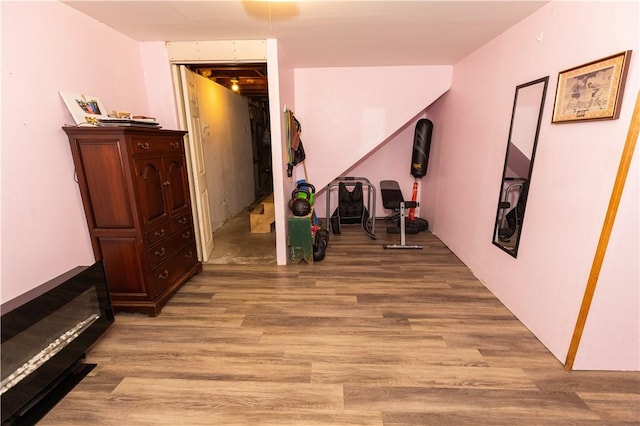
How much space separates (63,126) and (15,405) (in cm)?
166

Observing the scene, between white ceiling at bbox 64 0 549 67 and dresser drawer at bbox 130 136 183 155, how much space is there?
0.94 meters

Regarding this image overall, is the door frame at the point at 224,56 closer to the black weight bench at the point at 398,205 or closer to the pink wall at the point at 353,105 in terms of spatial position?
the pink wall at the point at 353,105

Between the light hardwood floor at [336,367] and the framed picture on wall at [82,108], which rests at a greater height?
the framed picture on wall at [82,108]

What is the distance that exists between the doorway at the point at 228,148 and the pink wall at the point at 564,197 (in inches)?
98.2

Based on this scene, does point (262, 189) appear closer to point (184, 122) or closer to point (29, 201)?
point (184, 122)

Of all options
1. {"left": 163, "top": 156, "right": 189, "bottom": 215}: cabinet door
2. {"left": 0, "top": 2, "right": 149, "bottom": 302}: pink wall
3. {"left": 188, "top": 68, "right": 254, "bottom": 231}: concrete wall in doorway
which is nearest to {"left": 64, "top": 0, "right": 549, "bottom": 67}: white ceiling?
{"left": 0, "top": 2, "right": 149, "bottom": 302}: pink wall

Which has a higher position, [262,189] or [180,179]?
[180,179]

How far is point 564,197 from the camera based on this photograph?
1801 mm

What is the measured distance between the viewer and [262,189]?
7.59m

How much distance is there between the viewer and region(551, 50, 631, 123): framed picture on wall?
146cm

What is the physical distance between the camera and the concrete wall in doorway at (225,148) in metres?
4.17

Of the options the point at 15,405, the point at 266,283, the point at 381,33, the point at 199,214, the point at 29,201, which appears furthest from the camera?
the point at 199,214

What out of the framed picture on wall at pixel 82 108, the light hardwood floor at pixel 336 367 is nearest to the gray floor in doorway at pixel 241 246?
the light hardwood floor at pixel 336 367

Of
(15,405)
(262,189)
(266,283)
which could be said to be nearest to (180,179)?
(266,283)
